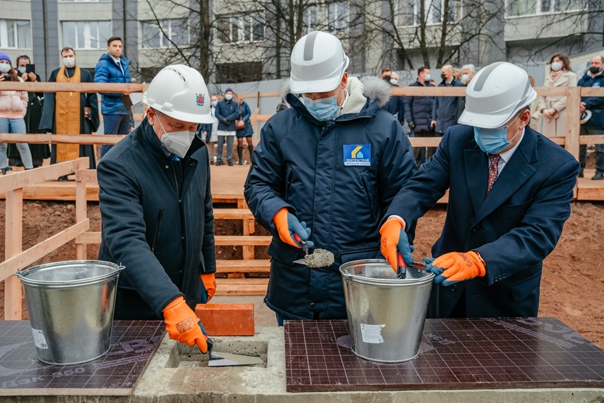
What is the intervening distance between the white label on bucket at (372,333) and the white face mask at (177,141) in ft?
3.78

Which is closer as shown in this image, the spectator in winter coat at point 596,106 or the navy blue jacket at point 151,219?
the navy blue jacket at point 151,219

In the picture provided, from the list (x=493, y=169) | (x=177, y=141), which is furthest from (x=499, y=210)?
(x=177, y=141)

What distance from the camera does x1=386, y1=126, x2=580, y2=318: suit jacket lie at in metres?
2.48

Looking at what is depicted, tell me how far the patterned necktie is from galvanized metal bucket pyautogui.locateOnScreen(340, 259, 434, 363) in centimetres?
75

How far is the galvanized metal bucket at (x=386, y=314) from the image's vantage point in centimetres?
208

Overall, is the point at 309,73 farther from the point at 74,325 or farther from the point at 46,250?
the point at 46,250

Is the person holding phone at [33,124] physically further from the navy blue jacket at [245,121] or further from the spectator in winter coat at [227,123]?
the navy blue jacket at [245,121]

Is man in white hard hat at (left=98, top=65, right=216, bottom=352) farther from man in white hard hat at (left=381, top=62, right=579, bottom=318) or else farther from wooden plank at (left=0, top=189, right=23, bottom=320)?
wooden plank at (left=0, top=189, right=23, bottom=320)

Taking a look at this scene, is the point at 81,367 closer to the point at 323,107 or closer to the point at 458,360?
the point at 458,360

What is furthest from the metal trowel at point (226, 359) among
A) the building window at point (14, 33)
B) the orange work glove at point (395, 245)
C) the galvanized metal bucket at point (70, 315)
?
the building window at point (14, 33)

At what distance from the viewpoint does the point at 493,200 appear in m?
2.63

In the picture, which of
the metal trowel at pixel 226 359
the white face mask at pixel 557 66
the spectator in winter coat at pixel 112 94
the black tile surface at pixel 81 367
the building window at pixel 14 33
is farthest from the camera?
the building window at pixel 14 33

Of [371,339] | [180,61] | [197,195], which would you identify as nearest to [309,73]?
[197,195]

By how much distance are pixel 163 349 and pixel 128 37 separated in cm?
3004
